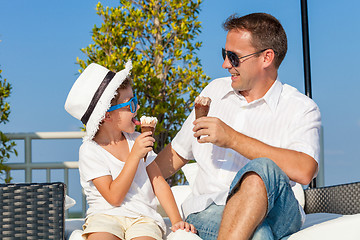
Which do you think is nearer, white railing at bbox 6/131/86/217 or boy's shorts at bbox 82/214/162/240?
boy's shorts at bbox 82/214/162/240

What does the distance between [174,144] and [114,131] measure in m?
0.38

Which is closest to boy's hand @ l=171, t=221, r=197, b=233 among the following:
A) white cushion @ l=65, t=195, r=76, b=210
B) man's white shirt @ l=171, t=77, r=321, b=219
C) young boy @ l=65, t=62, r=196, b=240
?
young boy @ l=65, t=62, r=196, b=240

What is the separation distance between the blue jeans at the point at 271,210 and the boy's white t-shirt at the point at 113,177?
26 centimetres

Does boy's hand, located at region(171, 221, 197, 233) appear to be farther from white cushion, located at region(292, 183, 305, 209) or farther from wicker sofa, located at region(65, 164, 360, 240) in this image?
white cushion, located at region(292, 183, 305, 209)

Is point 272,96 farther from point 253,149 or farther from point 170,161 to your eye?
point 170,161

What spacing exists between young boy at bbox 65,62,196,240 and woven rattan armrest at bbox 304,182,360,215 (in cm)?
143

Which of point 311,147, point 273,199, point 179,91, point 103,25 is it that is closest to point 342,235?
point 273,199

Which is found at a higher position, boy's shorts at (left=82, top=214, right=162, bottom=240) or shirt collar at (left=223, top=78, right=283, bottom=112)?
shirt collar at (left=223, top=78, right=283, bottom=112)

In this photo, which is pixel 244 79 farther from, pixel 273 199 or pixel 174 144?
pixel 273 199

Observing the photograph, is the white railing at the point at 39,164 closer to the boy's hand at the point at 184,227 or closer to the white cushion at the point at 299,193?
the white cushion at the point at 299,193

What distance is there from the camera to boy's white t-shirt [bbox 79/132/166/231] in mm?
2363

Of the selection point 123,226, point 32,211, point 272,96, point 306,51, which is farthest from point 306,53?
point 32,211

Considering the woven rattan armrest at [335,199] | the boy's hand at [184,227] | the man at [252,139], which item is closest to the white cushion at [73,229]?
the boy's hand at [184,227]

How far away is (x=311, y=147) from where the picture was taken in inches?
88.8
